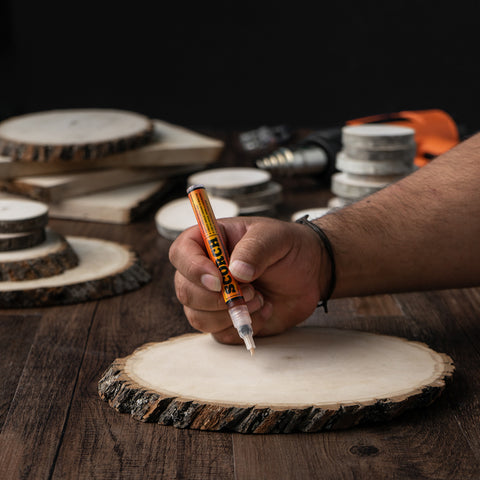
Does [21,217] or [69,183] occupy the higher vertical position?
[21,217]

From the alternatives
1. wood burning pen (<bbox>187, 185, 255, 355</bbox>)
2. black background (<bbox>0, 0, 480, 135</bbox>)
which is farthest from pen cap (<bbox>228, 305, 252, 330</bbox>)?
black background (<bbox>0, 0, 480, 135</bbox>)

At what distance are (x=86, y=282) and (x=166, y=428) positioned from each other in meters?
0.49

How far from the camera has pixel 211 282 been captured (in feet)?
3.13

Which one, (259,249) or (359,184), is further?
(359,184)

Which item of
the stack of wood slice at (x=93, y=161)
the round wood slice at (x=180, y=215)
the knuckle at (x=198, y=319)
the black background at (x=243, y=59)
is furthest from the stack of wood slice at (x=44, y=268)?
the black background at (x=243, y=59)

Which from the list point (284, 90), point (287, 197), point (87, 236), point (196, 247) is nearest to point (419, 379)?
point (196, 247)

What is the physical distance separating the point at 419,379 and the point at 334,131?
4.28 ft

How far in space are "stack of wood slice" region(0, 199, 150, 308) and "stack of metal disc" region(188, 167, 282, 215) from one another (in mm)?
432

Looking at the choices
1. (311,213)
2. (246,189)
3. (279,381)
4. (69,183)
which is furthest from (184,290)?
(69,183)

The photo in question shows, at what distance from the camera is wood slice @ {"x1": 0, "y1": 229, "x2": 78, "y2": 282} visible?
4.22ft

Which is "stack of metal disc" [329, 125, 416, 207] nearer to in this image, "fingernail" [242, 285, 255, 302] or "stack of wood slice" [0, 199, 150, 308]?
"stack of wood slice" [0, 199, 150, 308]

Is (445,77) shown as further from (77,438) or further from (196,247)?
(77,438)

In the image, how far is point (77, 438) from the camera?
836mm

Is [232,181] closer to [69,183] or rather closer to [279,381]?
[69,183]
